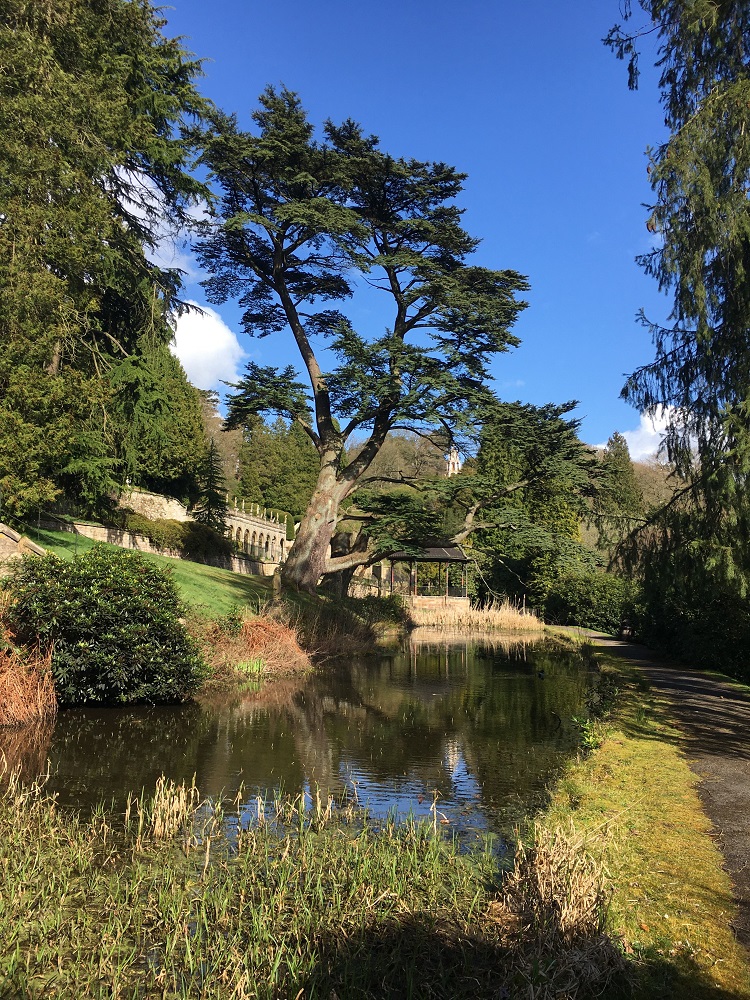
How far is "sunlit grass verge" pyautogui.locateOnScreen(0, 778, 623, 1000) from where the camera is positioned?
3.72m

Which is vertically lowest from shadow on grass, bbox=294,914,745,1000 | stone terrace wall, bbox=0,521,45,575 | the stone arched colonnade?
shadow on grass, bbox=294,914,745,1000

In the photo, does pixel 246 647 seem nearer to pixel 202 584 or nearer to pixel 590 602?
pixel 202 584

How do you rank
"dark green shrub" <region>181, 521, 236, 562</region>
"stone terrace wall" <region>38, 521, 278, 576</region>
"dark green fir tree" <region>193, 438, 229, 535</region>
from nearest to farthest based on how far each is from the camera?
"stone terrace wall" <region>38, 521, 278, 576</region>, "dark green shrub" <region>181, 521, 236, 562</region>, "dark green fir tree" <region>193, 438, 229, 535</region>

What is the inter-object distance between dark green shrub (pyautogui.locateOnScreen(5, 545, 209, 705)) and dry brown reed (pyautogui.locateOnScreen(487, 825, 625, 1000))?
8350 mm

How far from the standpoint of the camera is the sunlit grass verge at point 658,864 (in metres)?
3.79

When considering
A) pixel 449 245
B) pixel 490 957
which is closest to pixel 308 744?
pixel 490 957

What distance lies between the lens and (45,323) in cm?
1480

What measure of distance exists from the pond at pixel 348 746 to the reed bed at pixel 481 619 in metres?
15.4

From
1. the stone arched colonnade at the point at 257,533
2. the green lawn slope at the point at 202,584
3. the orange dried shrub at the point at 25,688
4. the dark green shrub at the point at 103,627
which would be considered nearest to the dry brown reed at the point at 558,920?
the orange dried shrub at the point at 25,688

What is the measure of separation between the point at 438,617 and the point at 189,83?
81.9ft

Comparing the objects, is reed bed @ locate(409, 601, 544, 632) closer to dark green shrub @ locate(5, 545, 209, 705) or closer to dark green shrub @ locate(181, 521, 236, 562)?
dark green shrub @ locate(181, 521, 236, 562)

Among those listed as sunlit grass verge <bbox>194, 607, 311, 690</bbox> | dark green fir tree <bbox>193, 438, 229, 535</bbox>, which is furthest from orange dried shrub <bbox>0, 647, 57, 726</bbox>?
dark green fir tree <bbox>193, 438, 229, 535</bbox>

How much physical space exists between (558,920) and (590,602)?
30479 mm

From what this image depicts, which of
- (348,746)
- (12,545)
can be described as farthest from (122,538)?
(348,746)
